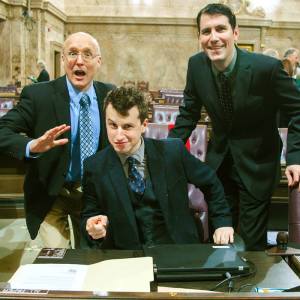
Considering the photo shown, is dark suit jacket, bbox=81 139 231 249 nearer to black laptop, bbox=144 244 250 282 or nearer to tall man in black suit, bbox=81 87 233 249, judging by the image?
tall man in black suit, bbox=81 87 233 249

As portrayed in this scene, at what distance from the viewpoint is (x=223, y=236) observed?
75.9 inches

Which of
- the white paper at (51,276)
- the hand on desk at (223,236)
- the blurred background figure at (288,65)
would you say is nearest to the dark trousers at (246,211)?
the hand on desk at (223,236)

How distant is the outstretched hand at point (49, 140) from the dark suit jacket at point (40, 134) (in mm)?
306

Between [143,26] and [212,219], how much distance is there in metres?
14.2

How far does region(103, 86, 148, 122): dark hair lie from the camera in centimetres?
204

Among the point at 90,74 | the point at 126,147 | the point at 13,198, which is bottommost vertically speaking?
the point at 13,198

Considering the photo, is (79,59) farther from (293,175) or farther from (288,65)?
(288,65)

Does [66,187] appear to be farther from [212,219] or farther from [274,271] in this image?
[274,271]

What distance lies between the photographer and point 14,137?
7.73 feet

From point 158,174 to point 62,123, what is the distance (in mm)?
696

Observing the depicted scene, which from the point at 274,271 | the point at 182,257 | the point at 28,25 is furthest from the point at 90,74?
the point at 28,25

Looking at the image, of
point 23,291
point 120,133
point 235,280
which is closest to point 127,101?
point 120,133

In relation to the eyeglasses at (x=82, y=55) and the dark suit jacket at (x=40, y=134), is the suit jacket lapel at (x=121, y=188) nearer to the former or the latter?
the dark suit jacket at (x=40, y=134)

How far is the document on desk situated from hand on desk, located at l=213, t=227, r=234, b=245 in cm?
50
